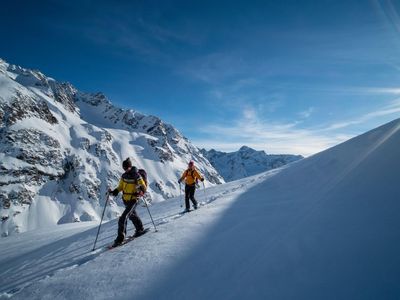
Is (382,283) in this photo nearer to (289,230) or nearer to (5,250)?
(289,230)

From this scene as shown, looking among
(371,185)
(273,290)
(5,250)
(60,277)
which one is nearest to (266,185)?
(371,185)

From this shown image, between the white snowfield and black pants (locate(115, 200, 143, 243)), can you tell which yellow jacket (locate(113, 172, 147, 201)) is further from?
the white snowfield

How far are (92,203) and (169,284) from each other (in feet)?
624

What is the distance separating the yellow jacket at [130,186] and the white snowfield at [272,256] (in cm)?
168

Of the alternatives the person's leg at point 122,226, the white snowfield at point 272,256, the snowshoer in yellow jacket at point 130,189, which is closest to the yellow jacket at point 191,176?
the white snowfield at point 272,256

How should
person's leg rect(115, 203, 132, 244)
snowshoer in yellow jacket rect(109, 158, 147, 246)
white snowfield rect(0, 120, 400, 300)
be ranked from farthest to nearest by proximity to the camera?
snowshoer in yellow jacket rect(109, 158, 147, 246) → person's leg rect(115, 203, 132, 244) → white snowfield rect(0, 120, 400, 300)

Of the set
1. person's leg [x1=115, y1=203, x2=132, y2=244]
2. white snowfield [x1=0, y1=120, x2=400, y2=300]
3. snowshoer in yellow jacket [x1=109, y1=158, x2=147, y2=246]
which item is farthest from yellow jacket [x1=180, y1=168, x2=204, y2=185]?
person's leg [x1=115, y1=203, x2=132, y2=244]

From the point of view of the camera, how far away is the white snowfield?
4.34m

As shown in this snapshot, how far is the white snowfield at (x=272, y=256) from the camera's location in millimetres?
4344

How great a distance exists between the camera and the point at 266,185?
1289 cm

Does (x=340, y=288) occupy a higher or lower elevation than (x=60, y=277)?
lower

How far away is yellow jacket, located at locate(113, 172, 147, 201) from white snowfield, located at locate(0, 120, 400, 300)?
1.68 m

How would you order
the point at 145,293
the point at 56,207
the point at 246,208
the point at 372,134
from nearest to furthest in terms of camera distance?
the point at 145,293 < the point at 246,208 < the point at 372,134 < the point at 56,207

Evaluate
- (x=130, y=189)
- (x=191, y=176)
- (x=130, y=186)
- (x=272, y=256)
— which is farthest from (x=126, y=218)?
(x=191, y=176)
